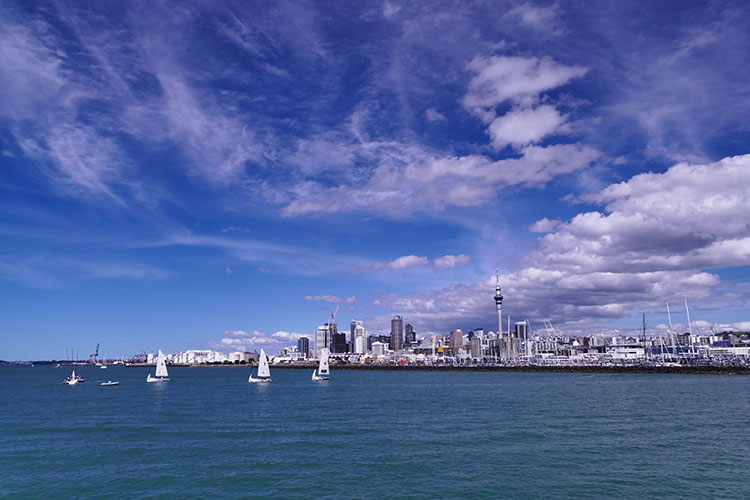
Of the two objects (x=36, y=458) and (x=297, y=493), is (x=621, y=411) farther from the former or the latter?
(x=36, y=458)

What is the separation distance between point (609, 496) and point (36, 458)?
175 ft

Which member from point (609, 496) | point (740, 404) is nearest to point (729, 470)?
point (609, 496)

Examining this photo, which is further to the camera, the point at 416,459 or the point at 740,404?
the point at 740,404

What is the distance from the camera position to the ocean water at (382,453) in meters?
38.3

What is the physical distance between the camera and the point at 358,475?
137ft

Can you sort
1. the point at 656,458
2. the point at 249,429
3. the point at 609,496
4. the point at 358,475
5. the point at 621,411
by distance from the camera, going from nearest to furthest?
1. the point at 609,496
2. the point at 358,475
3. the point at 656,458
4. the point at 249,429
5. the point at 621,411

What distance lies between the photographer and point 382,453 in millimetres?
50031

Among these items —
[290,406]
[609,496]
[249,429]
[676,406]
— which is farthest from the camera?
[290,406]

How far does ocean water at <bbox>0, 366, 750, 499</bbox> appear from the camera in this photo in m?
38.3

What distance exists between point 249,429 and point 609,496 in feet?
155

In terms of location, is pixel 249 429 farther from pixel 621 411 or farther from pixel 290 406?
pixel 621 411

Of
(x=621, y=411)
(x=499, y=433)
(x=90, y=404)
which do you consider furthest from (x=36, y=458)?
(x=621, y=411)

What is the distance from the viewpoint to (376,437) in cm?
5928

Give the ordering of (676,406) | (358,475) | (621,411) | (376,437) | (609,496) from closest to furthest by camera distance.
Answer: (609,496), (358,475), (376,437), (621,411), (676,406)
